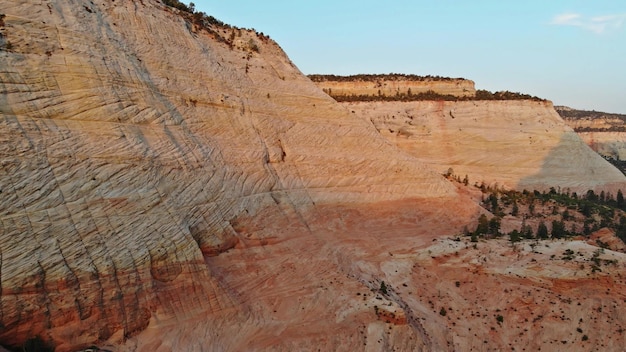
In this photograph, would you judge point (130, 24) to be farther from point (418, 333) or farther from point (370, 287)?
point (418, 333)

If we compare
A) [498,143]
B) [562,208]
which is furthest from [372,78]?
[562,208]

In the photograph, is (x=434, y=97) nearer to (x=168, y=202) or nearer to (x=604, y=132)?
(x=168, y=202)

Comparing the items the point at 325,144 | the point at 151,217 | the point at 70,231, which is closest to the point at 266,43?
the point at 325,144

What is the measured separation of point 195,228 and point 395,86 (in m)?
33.0

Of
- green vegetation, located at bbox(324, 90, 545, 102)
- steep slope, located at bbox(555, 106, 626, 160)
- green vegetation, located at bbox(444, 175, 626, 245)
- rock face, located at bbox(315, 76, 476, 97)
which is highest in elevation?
rock face, located at bbox(315, 76, 476, 97)

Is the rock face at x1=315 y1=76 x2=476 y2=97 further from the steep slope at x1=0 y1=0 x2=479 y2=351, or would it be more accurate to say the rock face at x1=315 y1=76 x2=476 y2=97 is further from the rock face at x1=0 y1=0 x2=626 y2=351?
the rock face at x1=0 y1=0 x2=626 y2=351

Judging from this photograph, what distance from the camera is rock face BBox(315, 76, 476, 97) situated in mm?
41562

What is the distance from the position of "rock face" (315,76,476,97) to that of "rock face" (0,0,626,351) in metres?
22.6

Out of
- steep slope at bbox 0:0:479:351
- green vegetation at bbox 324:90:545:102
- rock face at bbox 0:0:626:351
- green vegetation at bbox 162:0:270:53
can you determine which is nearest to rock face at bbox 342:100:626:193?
green vegetation at bbox 324:90:545:102

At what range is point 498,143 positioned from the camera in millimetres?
36250

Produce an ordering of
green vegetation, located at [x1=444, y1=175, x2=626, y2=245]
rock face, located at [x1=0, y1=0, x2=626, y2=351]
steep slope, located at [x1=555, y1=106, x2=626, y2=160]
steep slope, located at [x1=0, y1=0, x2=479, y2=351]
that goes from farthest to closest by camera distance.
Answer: steep slope, located at [x1=555, y1=106, x2=626, y2=160], green vegetation, located at [x1=444, y1=175, x2=626, y2=245], rock face, located at [x1=0, y1=0, x2=626, y2=351], steep slope, located at [x1=0, y1=0, x2=479, y2=351]

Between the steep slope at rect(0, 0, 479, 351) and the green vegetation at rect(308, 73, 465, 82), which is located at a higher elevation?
the green vegetation at rect(308, 73, 465, 82)

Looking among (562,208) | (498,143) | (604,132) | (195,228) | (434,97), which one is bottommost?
(562,208)

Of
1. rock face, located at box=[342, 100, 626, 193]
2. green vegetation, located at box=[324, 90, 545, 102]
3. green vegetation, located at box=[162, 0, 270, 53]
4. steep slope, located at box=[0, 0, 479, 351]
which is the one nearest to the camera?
steep slope, located at box=[0, 0, 479, 351]
